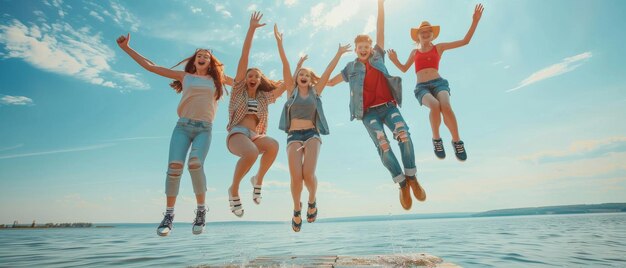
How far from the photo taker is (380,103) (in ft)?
23.6

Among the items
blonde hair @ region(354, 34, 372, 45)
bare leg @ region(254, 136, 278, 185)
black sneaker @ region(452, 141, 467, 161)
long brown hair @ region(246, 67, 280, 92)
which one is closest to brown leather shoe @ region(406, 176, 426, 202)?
black sneaker @ region(452, 141, 467, 161)

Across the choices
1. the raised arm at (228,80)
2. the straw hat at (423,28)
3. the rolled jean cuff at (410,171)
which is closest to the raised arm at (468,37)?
the straw hat at (423,28)

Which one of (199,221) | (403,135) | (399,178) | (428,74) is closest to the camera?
(199,221)

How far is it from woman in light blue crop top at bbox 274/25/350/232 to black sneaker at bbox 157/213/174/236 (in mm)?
2403

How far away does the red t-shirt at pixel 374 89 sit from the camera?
724 cm

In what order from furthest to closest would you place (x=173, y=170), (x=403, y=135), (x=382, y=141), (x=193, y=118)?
(x=382, y=141) → (x=403, y=135) → (x=193, y=118) → (x=173, y=170)

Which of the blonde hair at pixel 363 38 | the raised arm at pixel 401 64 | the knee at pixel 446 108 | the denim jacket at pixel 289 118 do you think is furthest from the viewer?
the raised arm at pixel 401 64

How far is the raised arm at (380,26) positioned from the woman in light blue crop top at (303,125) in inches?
28.8

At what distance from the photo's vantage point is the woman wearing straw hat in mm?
6996

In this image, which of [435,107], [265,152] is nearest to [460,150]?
[435,107]

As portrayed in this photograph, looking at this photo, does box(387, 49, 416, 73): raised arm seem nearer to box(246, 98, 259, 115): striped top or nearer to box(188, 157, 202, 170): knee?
box(246, 98, 259, 115): striped top

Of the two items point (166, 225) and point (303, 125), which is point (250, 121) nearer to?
point (303, 125)

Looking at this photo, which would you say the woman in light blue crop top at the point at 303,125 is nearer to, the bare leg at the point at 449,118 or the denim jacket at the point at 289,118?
the denim jacket at the point at 289,118

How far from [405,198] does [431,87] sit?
2630mm
